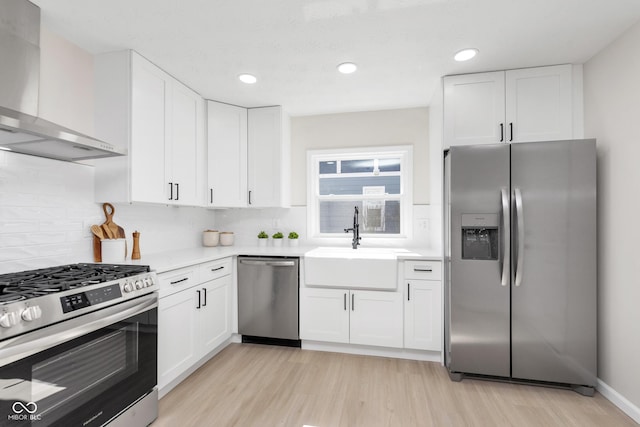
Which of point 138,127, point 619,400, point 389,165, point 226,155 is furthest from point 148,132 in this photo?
point 619,400

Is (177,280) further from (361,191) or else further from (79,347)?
(361,191)

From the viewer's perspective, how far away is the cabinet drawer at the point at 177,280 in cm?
209

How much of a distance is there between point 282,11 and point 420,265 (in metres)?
2.16

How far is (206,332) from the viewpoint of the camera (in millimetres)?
2588

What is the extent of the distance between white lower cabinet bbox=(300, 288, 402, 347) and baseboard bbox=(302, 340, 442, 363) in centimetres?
9

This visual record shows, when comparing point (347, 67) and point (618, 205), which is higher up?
point (347, 67)

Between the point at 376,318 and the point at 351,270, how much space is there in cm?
49

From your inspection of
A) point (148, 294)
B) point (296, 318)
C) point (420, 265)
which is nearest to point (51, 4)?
point (148, 294)

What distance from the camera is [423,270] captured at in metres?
2.65

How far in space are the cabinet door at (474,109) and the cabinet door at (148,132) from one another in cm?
235

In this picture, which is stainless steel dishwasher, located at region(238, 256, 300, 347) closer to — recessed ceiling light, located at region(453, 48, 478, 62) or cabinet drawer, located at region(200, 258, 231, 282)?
cabinet drawer, located at region(200, 258, 231, 282)

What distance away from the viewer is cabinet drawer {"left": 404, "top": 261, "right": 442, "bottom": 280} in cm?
263

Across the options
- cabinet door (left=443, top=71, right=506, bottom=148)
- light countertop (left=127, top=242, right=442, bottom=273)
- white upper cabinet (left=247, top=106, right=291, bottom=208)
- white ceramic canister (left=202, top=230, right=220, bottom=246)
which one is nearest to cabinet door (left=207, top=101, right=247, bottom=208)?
white upper cabinet (left=247, top=106, right=291, bottom=208)

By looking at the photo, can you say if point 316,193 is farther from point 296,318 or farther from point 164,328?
point 164,328
